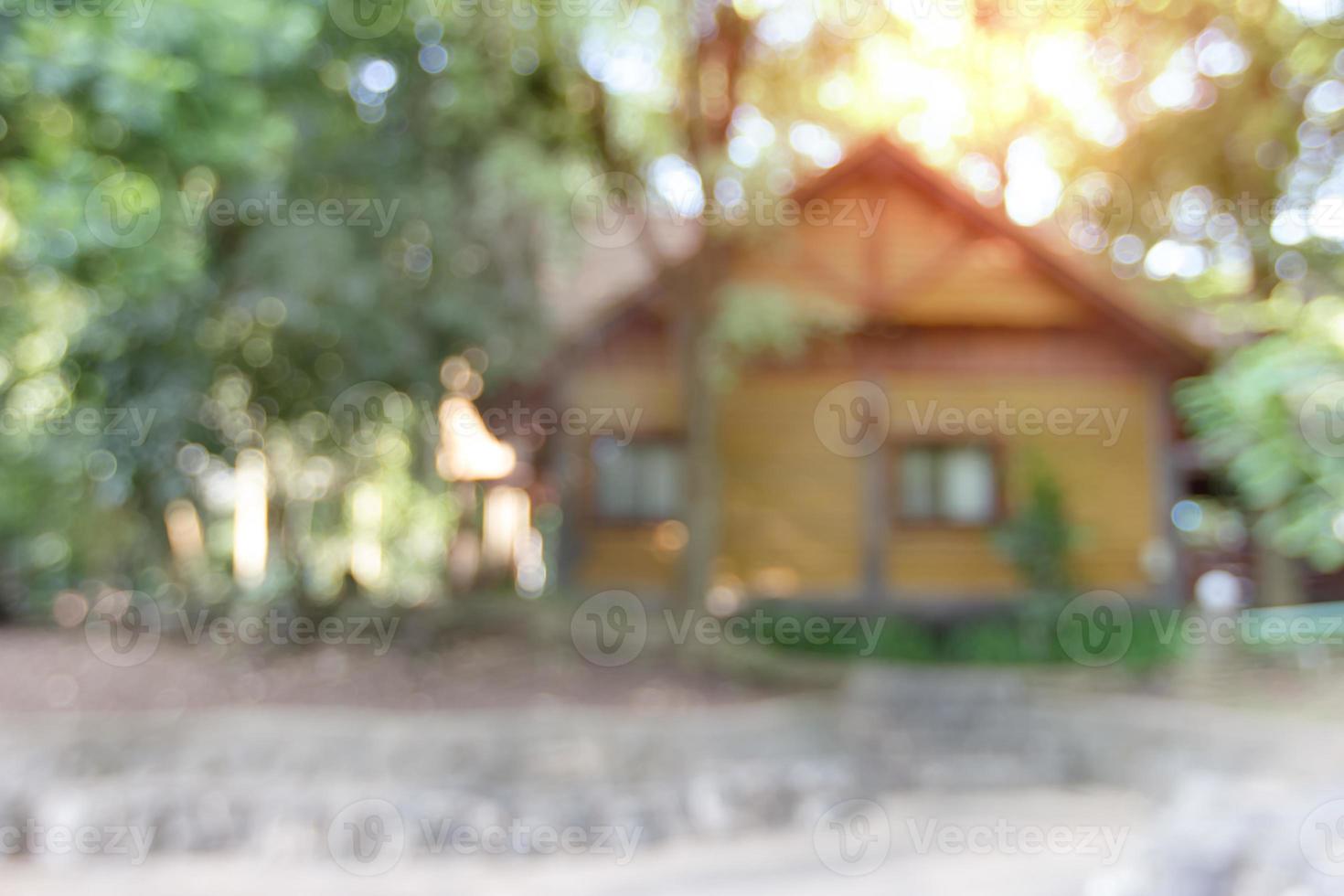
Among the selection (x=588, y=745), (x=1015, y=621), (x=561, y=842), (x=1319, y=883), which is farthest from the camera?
(x=1015, y=621)

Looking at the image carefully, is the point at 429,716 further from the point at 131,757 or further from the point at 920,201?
the point at 920,201

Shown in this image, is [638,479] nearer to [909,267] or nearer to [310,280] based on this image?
[909,267]

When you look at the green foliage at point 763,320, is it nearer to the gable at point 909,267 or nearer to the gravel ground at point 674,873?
the gable at point 909,267

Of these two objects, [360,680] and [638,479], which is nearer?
[360,680]

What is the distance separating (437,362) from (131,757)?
452 cm

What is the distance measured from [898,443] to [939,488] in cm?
81

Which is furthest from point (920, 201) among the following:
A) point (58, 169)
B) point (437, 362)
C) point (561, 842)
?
point (58, 169)

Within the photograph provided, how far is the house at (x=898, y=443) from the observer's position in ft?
41.0

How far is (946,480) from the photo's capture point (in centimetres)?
1302

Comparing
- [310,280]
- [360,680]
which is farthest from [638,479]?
[310,280]

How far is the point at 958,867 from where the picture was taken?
6.64 m

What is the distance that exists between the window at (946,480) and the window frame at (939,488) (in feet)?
0.05

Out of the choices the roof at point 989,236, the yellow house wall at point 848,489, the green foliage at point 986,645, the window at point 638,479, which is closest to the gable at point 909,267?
the roof at point 989,236

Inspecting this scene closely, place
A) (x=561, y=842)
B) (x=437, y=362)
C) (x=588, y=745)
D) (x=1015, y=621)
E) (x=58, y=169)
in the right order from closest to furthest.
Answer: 1. (x=58, y=169)
2. (x=561, y=842)
3. (x=588, y=745)
4. (x=437, y=362)
5. (x=1015, y=621)
